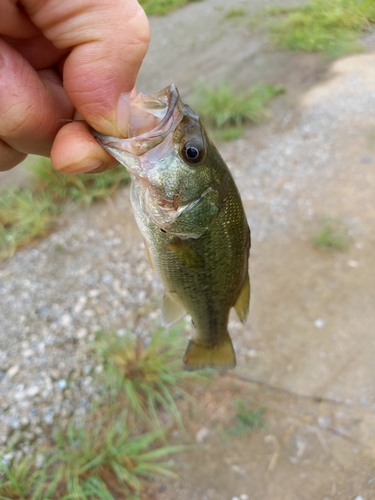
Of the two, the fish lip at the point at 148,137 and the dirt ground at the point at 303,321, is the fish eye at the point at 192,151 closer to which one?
the fish lip at the point at 148,137

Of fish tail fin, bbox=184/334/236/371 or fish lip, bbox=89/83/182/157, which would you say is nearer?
fish lip, bbox=89/83/182/157

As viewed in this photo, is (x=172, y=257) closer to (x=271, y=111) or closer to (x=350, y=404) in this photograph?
(x=350, y=404)

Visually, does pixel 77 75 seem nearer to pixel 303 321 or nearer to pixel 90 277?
pixel 90 277

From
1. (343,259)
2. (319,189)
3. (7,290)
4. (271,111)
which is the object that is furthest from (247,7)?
(7,290)

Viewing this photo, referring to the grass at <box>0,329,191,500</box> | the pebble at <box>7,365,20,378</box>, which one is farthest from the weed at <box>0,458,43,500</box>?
the pebble at <box>7,365,20,378</box>

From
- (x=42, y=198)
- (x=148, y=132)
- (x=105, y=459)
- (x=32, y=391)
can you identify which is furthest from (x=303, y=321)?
(x=42, y=198)

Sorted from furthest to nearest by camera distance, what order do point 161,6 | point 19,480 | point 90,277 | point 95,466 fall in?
1. point 161,6
2. point 90,277
3. point 95,466
4. point 19,480

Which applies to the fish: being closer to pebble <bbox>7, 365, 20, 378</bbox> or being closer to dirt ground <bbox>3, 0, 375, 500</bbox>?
dirt ground <bbox>3, 0, 375, 500</bbox>
